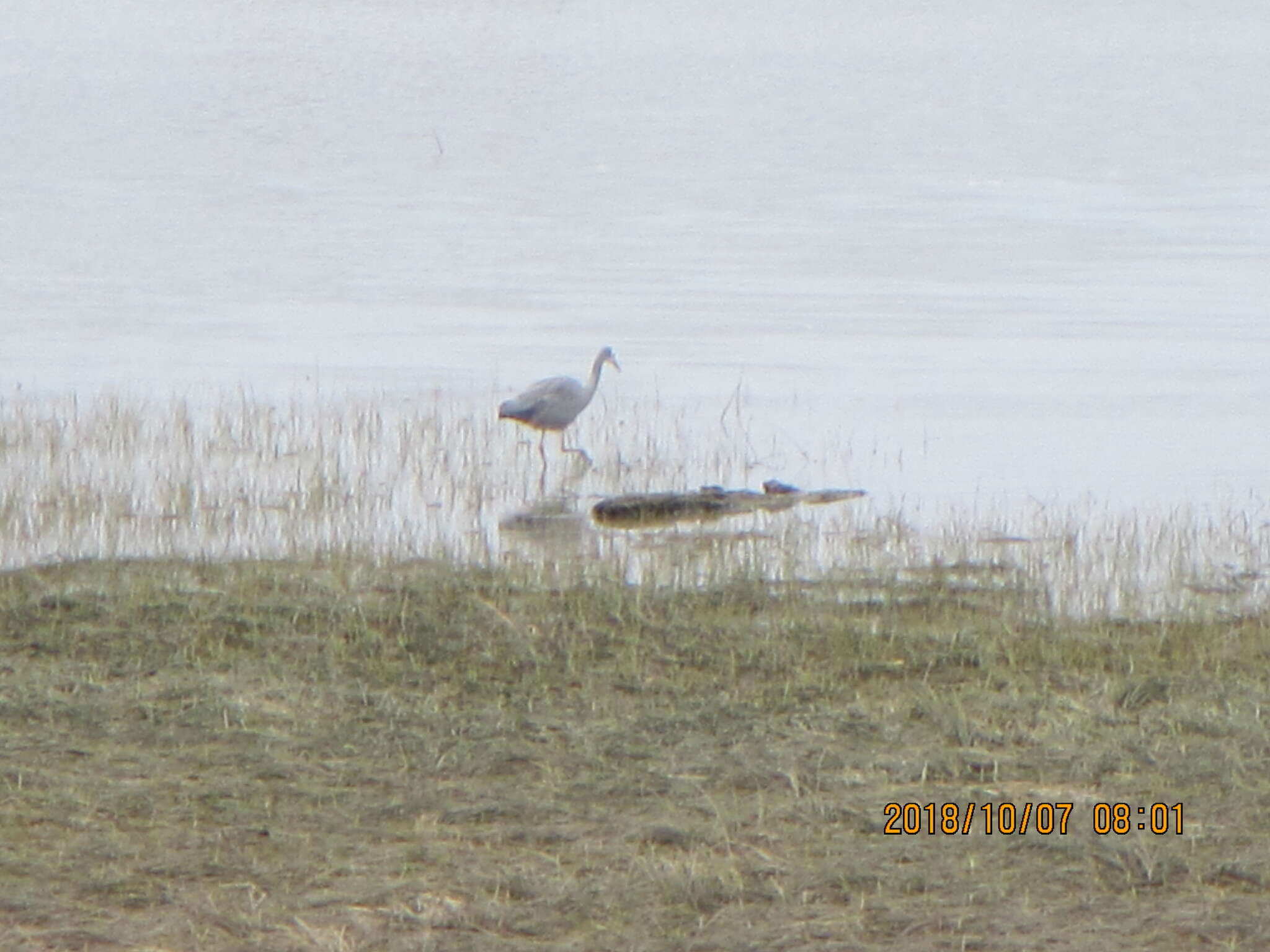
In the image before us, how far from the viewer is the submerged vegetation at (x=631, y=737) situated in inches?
230

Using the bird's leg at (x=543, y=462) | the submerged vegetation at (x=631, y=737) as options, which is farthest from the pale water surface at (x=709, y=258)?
the submerged vegetation at (x=631, y=737)

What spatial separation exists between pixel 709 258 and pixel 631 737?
19330mm

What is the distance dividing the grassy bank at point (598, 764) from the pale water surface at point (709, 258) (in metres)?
4.50

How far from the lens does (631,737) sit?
7.36 m

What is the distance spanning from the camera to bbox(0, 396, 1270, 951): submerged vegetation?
19.2 feet

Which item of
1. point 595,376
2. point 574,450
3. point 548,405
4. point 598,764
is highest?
point 595,376

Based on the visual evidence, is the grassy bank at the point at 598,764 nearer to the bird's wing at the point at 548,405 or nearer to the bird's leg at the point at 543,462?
the bird's leg at the point at 543,462

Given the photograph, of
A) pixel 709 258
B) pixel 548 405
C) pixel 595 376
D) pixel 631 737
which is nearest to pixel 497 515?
pixel 548 405

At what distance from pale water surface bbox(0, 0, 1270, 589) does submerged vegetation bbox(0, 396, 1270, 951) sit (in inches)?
136

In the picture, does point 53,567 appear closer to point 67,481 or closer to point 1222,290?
point 67,481

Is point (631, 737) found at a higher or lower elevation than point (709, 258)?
lower

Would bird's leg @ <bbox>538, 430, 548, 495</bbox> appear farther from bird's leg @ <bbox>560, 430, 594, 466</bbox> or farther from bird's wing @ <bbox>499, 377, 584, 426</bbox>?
bird's wing @ <bbox>499, 377, 584, 426</bbox>

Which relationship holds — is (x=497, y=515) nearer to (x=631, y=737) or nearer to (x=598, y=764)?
(x=631, y=737)

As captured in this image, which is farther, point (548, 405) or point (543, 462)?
point (543, 462)
